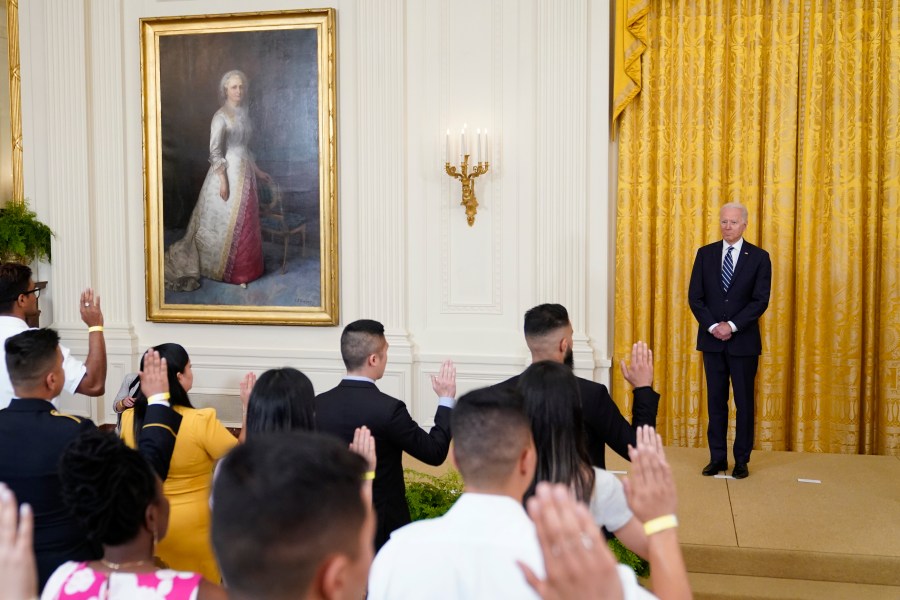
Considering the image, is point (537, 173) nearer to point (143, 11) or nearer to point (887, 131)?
point (887, 131)

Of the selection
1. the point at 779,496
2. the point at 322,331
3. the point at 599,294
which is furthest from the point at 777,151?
the point at 322,331

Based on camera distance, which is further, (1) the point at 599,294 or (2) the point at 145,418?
(1) the point at 599,294

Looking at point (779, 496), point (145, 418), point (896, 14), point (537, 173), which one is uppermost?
point (896, 14)

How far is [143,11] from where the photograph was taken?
7.88 m

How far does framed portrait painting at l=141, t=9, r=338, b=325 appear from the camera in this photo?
24.6 feet

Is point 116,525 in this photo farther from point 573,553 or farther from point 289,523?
point 573,553

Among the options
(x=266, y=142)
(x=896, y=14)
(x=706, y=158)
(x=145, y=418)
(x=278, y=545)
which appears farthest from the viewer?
(x=266, y=142)

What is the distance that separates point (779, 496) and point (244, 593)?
5010 millimetres

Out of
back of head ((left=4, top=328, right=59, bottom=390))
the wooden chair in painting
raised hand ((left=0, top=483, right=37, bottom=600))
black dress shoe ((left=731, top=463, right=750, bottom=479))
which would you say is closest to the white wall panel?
the wooden chair in painting

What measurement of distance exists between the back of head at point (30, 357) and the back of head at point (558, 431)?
1.78 m

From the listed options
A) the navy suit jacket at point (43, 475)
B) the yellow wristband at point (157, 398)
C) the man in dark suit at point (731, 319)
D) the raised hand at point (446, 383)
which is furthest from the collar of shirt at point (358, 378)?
the man in dark suit at point (731, 319)

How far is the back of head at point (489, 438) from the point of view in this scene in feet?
6.30

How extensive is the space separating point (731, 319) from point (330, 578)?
202 inches

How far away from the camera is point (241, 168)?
7691mm
